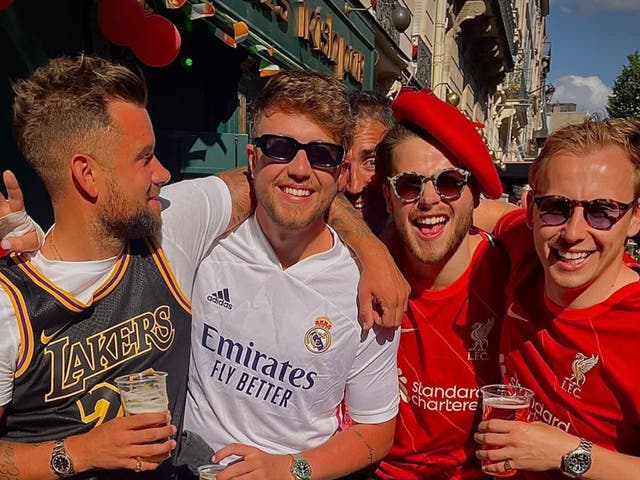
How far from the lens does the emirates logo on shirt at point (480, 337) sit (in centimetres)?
243

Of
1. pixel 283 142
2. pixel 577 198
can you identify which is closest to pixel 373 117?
pixel 283 142

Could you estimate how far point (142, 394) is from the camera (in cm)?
188

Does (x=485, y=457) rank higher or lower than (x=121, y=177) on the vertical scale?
lower

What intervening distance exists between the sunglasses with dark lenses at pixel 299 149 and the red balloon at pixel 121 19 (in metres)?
2.10

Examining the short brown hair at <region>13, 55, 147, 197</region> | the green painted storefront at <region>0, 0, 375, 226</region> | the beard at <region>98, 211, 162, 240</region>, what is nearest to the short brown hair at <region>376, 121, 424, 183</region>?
the beard at <region>98, 211, 162, 240</region>

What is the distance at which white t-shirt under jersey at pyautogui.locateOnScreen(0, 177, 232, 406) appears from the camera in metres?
1.77

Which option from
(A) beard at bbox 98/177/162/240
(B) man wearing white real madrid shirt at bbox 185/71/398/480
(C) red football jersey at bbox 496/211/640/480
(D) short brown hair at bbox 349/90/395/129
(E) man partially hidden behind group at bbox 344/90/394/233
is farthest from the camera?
(D) short brown hair at bbox 349/90/395/129

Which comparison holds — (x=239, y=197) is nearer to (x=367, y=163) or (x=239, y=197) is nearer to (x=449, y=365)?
(x=367, y=163)

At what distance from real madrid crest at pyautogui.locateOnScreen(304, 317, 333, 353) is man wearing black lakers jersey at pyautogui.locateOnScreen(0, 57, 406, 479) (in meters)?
0.26

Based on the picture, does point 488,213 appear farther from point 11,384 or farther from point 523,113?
point 523,113

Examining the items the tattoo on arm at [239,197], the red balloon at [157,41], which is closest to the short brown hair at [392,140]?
the tattoo on arm at [239,197]

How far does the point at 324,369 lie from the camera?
2.32m

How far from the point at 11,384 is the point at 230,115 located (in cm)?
533

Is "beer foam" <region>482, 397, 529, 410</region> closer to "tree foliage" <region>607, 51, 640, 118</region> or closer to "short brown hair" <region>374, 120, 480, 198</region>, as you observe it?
"short brown hair" <region>374, 120, 480, 198</region>
